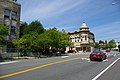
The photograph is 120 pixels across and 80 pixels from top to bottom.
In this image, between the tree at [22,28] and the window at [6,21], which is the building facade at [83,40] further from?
the window at [6,21]

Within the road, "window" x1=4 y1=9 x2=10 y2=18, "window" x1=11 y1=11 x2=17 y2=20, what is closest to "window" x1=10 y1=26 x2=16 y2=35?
"window" x1=11 y1=11 x2=17 y2=20

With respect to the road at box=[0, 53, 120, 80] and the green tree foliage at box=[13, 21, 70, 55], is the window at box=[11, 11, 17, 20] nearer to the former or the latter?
the green tree foliage at box=[13, 21, 70, 55]

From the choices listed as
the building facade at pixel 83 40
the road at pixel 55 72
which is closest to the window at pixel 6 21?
the road at pixel 55 72

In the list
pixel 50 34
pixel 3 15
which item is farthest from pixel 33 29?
pixel 3 15

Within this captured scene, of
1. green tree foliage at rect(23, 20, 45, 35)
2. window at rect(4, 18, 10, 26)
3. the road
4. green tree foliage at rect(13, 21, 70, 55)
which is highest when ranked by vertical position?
green tree foliage at rect(23, 20, 45, 35)

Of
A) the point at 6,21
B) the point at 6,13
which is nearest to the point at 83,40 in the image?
the point at 6,13

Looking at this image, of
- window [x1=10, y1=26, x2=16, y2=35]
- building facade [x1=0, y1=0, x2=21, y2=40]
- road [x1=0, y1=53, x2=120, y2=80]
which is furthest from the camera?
window [x1=10, y1=26, x2=16, y2=35]

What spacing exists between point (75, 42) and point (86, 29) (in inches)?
331

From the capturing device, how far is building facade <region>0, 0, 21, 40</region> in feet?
163

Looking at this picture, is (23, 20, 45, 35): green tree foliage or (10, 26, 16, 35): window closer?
(10, 26, 16, 35): window

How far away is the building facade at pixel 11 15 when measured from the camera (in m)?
49.8

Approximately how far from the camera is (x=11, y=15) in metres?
52.3

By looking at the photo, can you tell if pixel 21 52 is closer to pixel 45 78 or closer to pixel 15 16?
pixel 15 16

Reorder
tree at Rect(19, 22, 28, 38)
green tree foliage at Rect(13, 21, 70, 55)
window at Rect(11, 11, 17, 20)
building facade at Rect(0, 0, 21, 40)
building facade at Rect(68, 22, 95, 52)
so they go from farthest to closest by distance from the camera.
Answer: building facade at Rect(68, 22, 95, 52) → tree at Rect(19, 22, 28, 38) → window at Rect(11, 11, 17, 20) → building facade at Rect(0, 0, 21, 40) → green tree foliage at Rect(13, 21, 70, 55)
